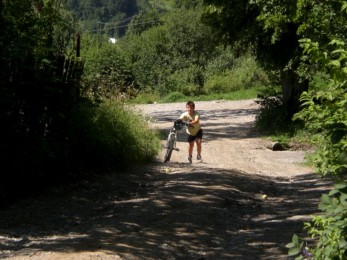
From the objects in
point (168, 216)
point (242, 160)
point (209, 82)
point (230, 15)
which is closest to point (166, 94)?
point (209, 82)

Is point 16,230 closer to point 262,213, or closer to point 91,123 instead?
point 262,213

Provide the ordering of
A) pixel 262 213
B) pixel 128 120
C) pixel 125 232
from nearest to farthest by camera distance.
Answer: pixel 125 232 < pixel 262 213 < pixel 128 120

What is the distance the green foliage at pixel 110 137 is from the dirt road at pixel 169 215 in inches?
14.9

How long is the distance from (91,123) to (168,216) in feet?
13.0

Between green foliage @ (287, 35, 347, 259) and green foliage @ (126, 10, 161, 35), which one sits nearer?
green foliage @ (287, 35, 347, 259)

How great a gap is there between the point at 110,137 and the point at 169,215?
433 centimetres

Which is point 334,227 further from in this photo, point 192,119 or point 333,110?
point 192,119

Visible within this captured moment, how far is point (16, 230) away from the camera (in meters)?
7.90

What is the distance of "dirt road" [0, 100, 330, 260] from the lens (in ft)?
22.6

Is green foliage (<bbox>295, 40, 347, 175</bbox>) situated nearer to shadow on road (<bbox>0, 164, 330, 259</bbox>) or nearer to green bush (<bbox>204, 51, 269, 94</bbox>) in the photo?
shadow on road (<bbox>0, 164, 330, 259</bbox>)

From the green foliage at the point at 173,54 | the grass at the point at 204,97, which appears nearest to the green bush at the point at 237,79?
the green foliage at the point at 173,54

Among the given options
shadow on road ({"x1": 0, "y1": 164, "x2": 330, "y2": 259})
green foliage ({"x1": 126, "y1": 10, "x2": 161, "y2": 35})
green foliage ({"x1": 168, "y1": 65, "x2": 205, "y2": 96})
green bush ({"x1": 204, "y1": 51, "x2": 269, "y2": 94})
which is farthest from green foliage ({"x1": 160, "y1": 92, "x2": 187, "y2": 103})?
green foliage ({"x1": 126, "y1": 10, "x2": 161, "y2": 35})

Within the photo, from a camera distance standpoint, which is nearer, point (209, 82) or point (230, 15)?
point (230, 15)

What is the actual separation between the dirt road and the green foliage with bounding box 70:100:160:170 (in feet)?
1.24
